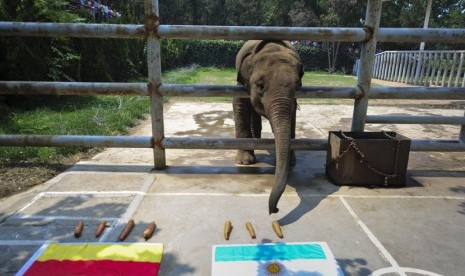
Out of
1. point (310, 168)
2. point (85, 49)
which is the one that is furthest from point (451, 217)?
point (85, 49)

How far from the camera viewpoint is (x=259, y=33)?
3641 mm

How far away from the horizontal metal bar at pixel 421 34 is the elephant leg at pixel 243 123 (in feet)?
5.57

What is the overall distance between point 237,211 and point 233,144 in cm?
103

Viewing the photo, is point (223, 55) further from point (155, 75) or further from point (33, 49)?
point (155, 75)

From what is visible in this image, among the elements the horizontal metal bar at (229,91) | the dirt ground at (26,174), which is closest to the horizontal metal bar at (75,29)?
the horizontal metal bar at (229,91)

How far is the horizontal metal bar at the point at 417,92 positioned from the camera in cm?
390

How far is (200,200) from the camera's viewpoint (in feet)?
10.8

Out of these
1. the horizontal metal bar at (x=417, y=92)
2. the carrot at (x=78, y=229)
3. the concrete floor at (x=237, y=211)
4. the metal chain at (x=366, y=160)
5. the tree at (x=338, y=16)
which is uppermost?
the tree at (x=338, y=16)

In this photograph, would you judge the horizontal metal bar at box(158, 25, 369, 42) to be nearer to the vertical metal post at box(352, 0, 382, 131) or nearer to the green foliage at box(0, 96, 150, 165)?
the vertical metal post at box(352, 0, 382, 131)

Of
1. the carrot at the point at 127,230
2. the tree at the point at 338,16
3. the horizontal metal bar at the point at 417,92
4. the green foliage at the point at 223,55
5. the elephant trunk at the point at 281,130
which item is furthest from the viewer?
the tree at the point at 338,16

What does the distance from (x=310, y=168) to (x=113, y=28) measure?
272cm

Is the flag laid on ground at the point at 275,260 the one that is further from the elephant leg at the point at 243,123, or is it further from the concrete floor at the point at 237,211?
the elephant leg at the point at 243,123

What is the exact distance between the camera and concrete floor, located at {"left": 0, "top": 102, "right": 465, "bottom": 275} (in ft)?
8.02

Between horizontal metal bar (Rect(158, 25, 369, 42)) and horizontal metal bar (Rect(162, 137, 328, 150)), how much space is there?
110 cm
